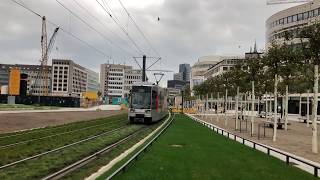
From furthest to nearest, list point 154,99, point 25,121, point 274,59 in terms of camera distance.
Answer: point 154,99 → point 25,121 → point 274,59

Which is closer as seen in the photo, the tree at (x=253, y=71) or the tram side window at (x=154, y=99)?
the tree at (x=253, y=71)

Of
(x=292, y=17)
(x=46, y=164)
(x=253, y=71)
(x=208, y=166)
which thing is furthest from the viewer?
(x=292, y=17)

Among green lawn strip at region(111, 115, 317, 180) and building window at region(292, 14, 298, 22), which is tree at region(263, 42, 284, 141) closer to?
green lawn strip at region(111, 115, 317, 180)

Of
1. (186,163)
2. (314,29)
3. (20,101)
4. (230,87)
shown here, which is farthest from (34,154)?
(20,101)

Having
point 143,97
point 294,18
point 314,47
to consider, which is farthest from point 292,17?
point 314,47

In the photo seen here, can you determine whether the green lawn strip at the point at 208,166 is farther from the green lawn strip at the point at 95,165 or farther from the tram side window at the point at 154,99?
the tram side window at the point at 154,99

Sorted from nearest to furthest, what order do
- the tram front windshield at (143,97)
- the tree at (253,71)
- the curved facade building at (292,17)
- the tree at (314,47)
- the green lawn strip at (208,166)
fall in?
the green lawn strip at (208,166) < the tree at (314,47) < the tree at (253,71) < the tram front windshield at (143,97) < the curved facade building at (292,17)

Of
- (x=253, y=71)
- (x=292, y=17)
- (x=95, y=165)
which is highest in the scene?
(x=292, y=17)

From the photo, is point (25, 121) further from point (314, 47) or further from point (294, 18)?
point (294, 18)

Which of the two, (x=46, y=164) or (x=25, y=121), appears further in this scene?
(x=25, y=121)

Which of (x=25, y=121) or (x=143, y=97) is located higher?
(x=143, y=97)

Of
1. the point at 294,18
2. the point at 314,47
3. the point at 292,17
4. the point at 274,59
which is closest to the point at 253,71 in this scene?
the point at 274,59

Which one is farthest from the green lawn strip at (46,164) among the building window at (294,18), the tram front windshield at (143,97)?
the building window at (294,18)

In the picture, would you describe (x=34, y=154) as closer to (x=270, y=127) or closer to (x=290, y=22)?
(x=270, y=127)
